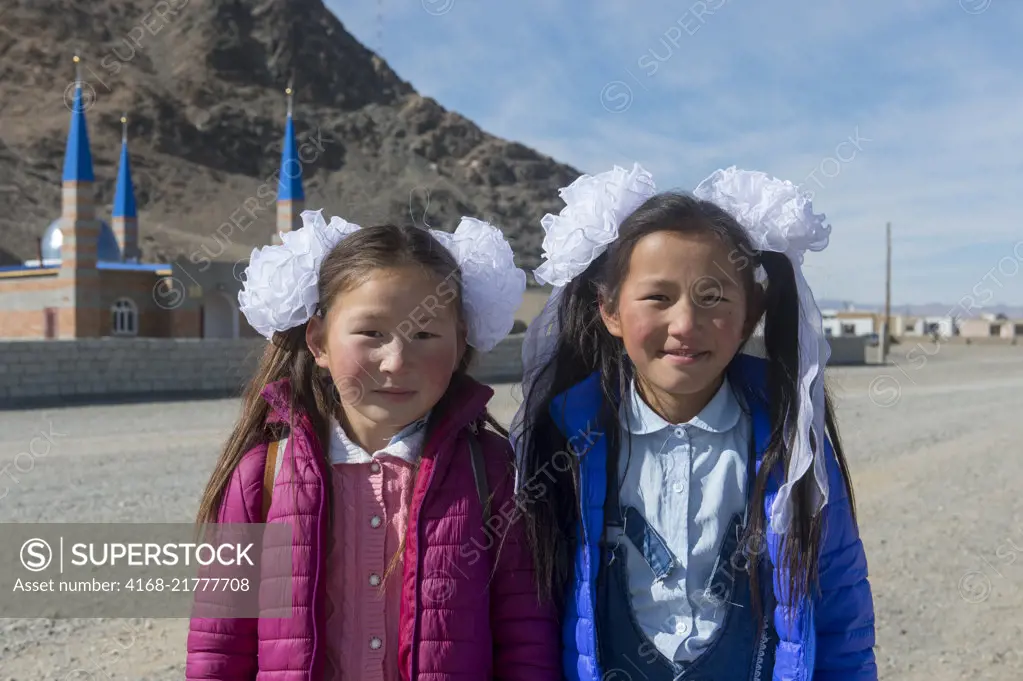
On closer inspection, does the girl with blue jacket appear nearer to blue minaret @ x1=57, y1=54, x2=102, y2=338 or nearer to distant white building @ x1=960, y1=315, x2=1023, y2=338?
blue minaret @ x1=57, y1=54, x2=102, y2=338

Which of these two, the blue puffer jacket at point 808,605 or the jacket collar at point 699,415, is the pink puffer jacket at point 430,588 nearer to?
the blue puffer jacket at point 808,605

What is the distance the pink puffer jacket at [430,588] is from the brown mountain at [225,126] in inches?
2143

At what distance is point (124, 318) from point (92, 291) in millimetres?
1583

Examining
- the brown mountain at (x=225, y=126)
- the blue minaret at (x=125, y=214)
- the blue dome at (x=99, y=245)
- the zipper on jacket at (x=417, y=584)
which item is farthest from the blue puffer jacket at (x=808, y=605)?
the brown mountain at (x=225, y=126)

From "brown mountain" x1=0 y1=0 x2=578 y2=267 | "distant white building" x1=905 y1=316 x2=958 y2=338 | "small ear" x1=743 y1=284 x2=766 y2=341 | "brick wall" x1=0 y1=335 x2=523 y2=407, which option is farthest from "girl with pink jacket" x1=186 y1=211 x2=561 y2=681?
"distant white building" x1=905 y1=316 x2=958 y2=338

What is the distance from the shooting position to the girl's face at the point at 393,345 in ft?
6.24

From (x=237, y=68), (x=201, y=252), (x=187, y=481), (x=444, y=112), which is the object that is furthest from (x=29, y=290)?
(x=444, y=112)

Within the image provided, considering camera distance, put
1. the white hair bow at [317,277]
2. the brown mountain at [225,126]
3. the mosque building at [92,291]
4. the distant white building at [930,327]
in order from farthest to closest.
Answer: the brown mountain at [225,126]
the distant white building at [930,327]
the mosque building at [92,291]
the white hair bow at [317,277]

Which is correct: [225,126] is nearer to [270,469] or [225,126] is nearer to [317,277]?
[317,277]

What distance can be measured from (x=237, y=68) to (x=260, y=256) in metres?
95.0

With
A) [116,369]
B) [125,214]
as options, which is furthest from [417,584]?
[125,214]

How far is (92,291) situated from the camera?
2417 centimetres

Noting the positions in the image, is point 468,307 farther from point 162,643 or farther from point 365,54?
point 365,54

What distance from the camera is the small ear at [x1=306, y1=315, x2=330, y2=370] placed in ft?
6.70
